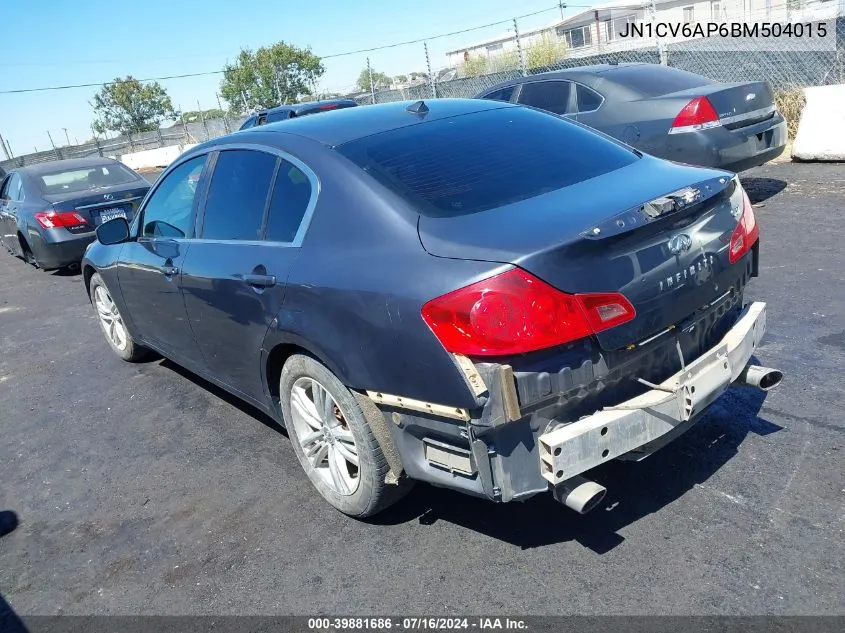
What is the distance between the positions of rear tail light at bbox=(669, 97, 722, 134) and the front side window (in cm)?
514

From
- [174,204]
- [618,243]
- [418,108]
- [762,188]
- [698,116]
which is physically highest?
[418,108]

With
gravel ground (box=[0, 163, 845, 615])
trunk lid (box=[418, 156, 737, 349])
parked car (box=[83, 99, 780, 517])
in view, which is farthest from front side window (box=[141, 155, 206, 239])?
trunk lid (box=[418, 156, 737, 349])

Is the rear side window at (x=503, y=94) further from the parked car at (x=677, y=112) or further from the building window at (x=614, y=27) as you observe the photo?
the building window at (x=614, y=27)

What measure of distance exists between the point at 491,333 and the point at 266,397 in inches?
64.1

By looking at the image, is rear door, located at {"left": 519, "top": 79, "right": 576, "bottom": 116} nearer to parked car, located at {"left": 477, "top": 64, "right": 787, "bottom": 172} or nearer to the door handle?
parked car, located at {"left": 477, "top": 64, "right": 787, "bottom": 172}

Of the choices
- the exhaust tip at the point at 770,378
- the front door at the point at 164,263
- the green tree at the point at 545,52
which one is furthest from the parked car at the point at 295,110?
the green tree at the point at 545,52

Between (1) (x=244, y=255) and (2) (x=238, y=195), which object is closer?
(1) (x=244, y=255)

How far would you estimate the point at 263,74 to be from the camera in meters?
57.8

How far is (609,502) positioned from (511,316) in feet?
3.86

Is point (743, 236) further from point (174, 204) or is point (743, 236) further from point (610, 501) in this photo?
point (174, 204)

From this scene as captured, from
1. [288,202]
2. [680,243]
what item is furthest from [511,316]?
[288,202]

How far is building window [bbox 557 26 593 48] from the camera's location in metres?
52.6

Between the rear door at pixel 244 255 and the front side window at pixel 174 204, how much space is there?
0.82 ft

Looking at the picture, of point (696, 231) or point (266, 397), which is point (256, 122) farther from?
point (696, 231)
